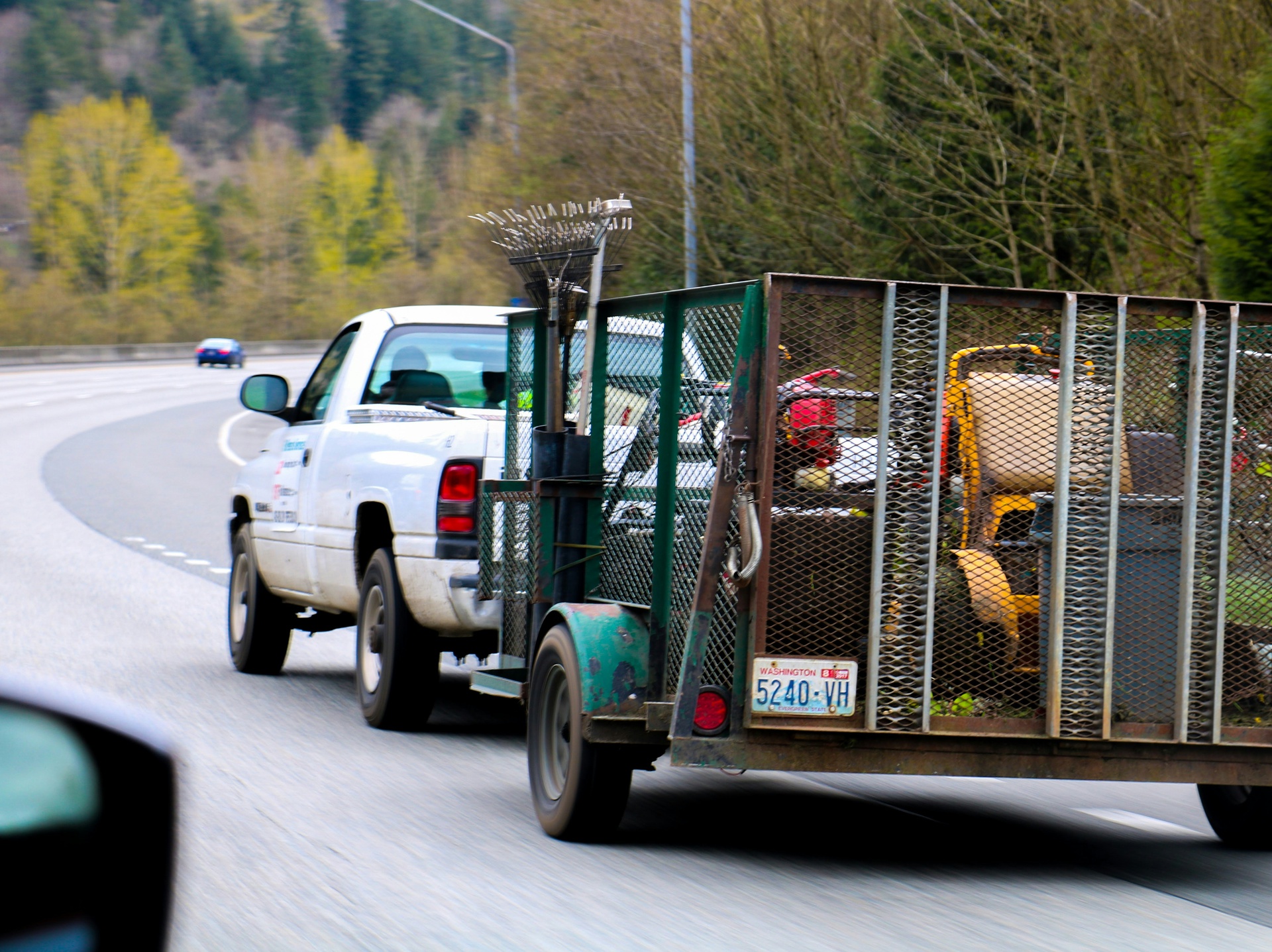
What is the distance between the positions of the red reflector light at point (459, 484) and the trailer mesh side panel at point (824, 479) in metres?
3.01

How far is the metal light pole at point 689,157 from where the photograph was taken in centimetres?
2122

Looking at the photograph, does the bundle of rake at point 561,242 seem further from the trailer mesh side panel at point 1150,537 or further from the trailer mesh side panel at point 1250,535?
the trailer mesh side panel at point 1250,535

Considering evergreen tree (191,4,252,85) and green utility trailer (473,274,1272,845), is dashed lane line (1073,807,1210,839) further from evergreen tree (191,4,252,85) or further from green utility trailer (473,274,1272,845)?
evergreen tree (191,4,252,85)

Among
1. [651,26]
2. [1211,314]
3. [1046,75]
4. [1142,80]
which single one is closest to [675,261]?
[651,26]

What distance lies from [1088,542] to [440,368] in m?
4.63

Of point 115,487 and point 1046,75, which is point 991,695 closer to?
point 1046,75

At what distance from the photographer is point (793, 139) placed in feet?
69.6

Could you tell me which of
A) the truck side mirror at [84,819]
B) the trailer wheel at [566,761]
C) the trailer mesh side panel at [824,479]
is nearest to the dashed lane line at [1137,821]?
the trailer mesh side panel at [824,479]

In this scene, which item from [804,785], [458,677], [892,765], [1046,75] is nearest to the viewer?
[892,765]

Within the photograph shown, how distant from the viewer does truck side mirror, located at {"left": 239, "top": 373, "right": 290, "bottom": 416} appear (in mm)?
Result: 10297

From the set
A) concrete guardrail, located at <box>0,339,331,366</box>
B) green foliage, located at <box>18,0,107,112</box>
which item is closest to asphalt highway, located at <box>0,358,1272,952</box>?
concrete guardrail, located at <box>0,339,331,366</box>

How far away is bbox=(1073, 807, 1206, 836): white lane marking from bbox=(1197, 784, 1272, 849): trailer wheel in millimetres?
217

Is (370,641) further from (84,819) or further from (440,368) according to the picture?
(84,819)

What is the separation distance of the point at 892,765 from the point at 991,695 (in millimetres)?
428
